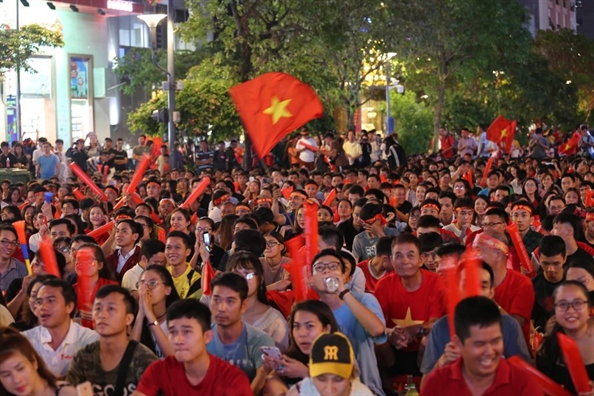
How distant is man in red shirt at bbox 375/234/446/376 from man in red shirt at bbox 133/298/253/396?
7.88 feet

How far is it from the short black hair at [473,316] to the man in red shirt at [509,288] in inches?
87.7

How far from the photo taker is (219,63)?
27.4 meters

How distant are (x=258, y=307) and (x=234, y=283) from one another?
2.42 feet

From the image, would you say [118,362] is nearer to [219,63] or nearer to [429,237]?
[429,237]

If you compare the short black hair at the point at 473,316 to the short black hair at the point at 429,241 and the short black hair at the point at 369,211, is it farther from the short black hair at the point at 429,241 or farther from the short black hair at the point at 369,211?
the short black hair at the point at 369,211

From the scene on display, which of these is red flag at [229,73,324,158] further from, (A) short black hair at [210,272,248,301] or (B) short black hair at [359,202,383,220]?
(A) short black hair at [210,272,248,301]

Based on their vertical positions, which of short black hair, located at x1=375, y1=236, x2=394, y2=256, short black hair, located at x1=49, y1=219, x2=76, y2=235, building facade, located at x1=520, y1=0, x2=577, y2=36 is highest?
building facade, located at x1=520, y1=0, x2=577, y2=36

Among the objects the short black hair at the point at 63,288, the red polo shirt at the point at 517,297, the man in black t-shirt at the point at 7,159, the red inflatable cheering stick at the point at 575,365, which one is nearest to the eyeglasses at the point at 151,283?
the short black hair at the point at 63,288

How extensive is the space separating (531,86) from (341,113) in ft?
27.6

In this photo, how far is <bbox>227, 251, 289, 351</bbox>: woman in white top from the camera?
779 cm

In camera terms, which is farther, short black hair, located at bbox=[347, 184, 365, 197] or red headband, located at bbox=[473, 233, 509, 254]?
short black hair, located at bbox=[347, 184, 365, 197]

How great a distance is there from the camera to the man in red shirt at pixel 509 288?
8320 millimetres

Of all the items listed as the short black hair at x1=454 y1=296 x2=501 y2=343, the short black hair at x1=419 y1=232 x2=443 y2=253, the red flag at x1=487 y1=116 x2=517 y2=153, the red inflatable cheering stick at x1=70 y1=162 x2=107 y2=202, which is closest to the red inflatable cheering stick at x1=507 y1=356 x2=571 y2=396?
the short black hair at x1=454 y1=296 x2=501 y2=343

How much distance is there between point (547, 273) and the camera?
9188mm
